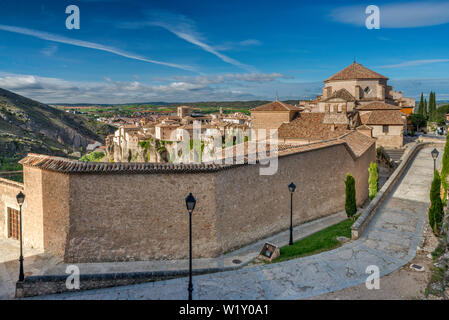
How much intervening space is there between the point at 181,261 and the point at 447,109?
8976 cm

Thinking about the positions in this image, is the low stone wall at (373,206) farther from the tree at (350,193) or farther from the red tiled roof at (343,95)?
the red tiled roof at (343,95)

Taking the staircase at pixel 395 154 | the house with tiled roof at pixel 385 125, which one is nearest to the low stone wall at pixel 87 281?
the staircase at pixel 395 154

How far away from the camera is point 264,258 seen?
34.3ft

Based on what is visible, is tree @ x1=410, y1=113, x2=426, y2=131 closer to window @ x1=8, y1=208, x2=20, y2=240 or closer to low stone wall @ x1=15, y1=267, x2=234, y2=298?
low stone wall @ x1=15, y1=267, x2=234, y2=298

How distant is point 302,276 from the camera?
8680 millimetres

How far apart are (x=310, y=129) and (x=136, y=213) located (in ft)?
59.2

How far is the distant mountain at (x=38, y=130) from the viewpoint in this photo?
53375 mm

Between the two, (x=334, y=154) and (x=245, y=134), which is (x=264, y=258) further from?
(x=245, y=134)

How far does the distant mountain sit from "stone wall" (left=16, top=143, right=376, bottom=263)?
46319mm

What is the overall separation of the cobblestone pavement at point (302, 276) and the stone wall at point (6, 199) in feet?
20.7

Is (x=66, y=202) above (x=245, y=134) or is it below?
below

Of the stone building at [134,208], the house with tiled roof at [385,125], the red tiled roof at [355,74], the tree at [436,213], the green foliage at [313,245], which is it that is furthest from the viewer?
the red tiled roof at [355,74]

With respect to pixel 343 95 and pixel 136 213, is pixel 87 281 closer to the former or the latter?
pixel 136 213
